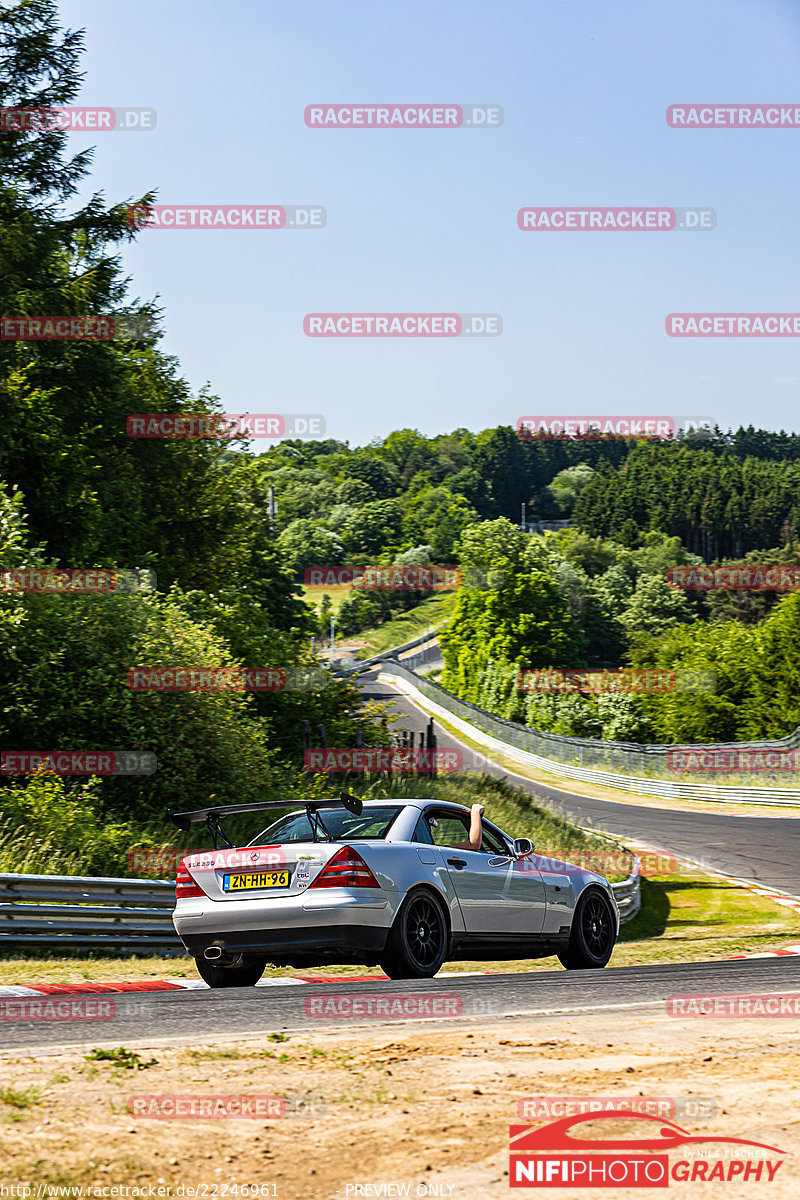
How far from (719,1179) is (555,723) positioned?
269 ft

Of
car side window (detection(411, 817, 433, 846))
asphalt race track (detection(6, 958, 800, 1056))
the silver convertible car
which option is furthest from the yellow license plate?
car side window (detection(411, 817, 433, 846))

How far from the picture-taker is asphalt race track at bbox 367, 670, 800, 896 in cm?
2802

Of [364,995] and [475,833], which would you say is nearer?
[364,995]

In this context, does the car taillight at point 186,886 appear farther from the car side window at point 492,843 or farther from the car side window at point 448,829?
the car side window at point 492,843

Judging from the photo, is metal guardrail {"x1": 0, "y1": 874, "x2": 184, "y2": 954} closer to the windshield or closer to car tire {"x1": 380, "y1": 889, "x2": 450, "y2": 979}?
the windshield

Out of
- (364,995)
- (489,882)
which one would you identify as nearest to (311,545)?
(489,882)

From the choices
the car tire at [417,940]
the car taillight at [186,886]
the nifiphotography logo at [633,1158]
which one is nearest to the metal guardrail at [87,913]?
the car taillight at [186,886]

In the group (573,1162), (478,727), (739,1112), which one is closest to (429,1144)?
(573,1162)

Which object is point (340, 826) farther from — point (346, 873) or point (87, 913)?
point (87, 913)

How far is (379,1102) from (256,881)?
4110 millimetres

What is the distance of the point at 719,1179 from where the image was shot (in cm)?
382

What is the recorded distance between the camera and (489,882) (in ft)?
31.7

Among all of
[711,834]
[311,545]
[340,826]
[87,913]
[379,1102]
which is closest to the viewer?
[379,1102]

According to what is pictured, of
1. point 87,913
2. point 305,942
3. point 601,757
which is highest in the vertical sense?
point 305,942
